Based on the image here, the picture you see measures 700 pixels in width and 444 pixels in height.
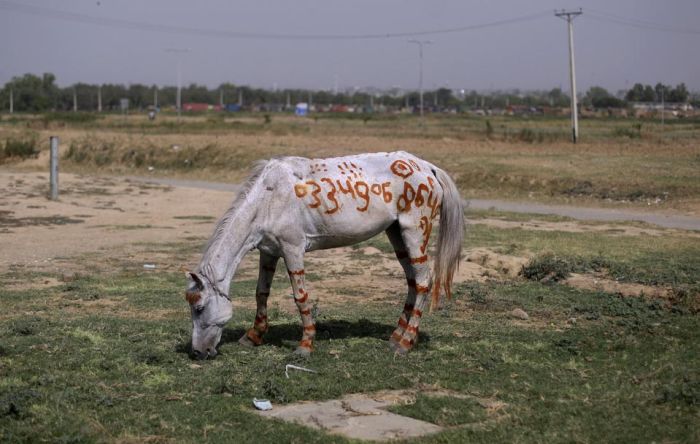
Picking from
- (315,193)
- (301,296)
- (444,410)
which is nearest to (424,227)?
(315,193)

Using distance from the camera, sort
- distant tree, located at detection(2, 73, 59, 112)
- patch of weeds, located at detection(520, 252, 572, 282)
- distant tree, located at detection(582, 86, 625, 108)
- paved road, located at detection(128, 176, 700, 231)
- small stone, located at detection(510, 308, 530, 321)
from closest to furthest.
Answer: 1. small stone, located at detection(510, 308, 530, 321)
2. patch of weeds, located at detection(520, 252, 572, 282)
3. paved road, located at detection(128, 176, 700, 231)
4. distant tree, located at detection(582, 86, 625, 108)
5. distant tree, located at detection(2, 73, 59, 112)

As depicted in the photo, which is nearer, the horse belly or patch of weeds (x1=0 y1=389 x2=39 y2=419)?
patch of weeds (x1=0 y1=389 x2=39 y2=419)

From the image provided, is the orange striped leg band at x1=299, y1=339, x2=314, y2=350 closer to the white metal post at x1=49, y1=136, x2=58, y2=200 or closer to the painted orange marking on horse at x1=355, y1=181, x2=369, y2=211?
the painted orange marking on horse at x1=355, y1=181, x2=369, y2=211

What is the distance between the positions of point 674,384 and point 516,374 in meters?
1.40

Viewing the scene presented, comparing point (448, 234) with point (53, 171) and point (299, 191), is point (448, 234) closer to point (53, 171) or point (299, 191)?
point (299, 191)

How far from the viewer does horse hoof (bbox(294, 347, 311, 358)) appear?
921 cm

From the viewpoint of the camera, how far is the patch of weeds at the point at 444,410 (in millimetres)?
7426

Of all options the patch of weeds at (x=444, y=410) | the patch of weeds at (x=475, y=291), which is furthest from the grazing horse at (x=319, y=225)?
the patch of weeds at (x=475, y=291)

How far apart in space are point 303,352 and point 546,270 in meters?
6.11

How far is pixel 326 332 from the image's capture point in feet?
34.4

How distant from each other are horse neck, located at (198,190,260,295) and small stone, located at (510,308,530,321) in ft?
12.6

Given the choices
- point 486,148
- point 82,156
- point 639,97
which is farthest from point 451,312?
point 639,97

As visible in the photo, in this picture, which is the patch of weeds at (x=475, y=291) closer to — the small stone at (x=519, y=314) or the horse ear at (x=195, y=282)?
the small stone at (x=519, y=314)

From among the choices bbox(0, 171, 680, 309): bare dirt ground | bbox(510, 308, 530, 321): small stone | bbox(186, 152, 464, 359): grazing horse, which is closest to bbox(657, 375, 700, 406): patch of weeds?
bbox(186, 152, 464, 359): grazing horse
